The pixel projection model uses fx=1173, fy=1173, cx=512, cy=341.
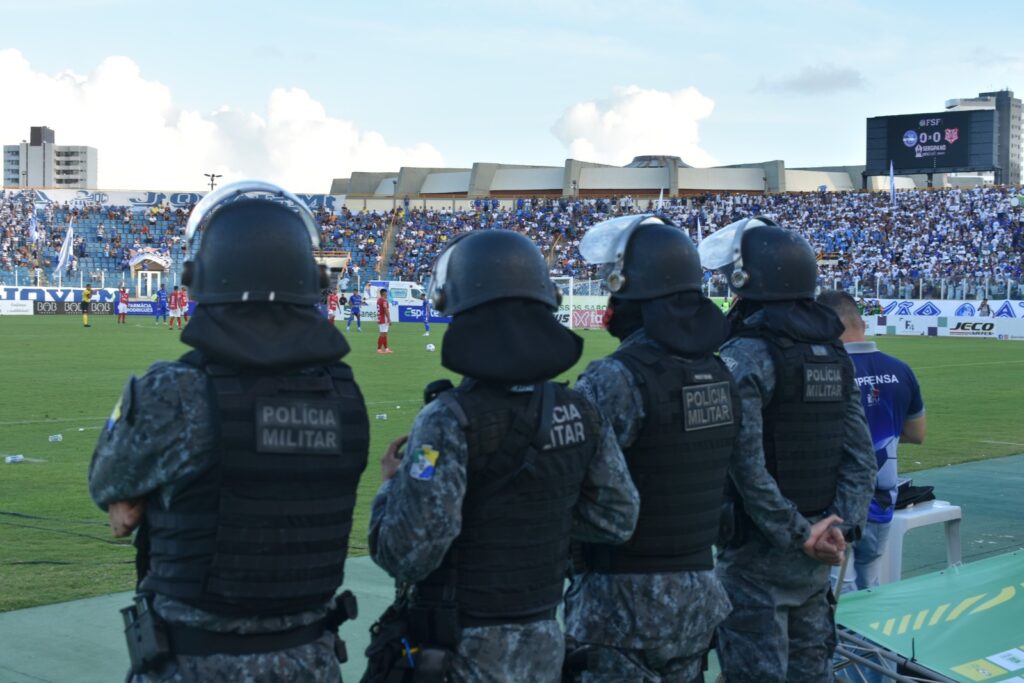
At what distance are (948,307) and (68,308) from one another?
3914 centimetres

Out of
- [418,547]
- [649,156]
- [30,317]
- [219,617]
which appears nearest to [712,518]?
[418,547]

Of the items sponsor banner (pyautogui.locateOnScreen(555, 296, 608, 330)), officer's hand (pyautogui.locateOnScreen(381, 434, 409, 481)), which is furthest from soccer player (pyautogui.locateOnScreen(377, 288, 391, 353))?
officer's hand (pyautogui.locateOnScreen(381, 434, 409, 481))

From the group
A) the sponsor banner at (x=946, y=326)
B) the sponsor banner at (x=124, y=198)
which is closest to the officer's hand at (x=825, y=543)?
the sponsor banner at (x=946, y=326)

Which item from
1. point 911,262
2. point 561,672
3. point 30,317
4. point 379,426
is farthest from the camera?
point 911,262

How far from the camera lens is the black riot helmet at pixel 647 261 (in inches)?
160

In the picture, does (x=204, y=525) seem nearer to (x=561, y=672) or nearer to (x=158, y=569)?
(x=158, y=569)

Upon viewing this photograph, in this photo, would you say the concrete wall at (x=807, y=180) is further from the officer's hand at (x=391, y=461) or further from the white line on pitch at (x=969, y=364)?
the officer's hand at (x=391, y=461)

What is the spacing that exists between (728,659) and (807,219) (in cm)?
6260

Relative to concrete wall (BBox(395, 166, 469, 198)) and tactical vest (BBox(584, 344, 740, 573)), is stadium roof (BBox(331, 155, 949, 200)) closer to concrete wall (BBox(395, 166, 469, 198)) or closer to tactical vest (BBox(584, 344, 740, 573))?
concrete wall (BBox(395, 166, 469, 198))

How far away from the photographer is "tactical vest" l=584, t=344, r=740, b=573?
377 cm

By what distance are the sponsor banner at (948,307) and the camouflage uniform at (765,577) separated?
41252mm

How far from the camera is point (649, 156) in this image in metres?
94.2

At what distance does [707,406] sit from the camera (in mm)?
3881

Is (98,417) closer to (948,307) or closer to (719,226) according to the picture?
(948,307)
